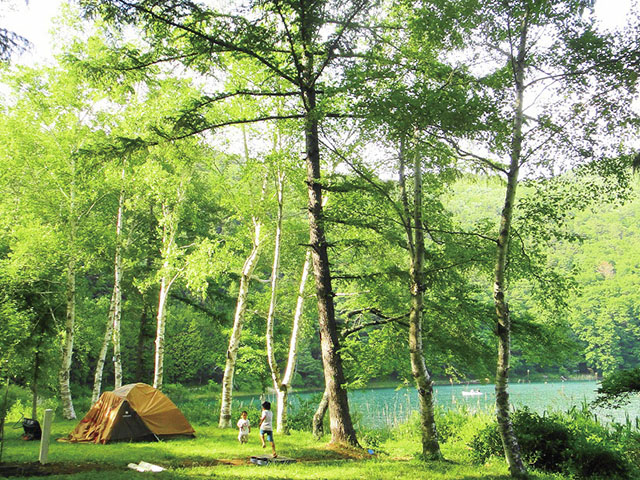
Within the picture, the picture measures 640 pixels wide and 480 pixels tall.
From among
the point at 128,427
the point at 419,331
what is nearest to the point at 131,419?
the point at 128,427

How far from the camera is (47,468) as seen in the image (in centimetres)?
788

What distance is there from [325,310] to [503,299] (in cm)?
394

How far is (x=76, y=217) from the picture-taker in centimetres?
1658

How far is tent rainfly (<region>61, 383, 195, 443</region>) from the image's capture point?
12055 millimetres

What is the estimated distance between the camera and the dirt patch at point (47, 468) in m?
7.28

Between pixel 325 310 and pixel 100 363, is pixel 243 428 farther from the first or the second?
pixel 100 363

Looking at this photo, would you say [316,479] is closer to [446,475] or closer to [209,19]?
[446,475]

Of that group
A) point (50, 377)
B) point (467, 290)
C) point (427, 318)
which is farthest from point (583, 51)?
point (50, 377)

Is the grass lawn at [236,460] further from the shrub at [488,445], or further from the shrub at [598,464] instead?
the shrub at [598,464]

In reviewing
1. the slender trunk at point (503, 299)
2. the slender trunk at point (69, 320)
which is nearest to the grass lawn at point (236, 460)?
the slender trunk at point (503, 299)

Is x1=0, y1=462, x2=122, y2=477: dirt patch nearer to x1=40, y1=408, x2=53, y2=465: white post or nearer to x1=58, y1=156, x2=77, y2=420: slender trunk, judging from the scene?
x1=40, y1=408, x2=53, y2=465: white post

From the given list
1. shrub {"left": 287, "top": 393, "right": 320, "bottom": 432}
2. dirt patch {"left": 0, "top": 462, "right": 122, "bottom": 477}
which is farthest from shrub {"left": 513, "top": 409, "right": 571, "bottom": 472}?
shrub {"left": 287, "top": 393, "right": 320, "bottom": 432}

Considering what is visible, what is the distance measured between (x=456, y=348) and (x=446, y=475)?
411 centimetres

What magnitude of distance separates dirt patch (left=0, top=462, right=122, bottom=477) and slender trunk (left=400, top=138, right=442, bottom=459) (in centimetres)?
572
